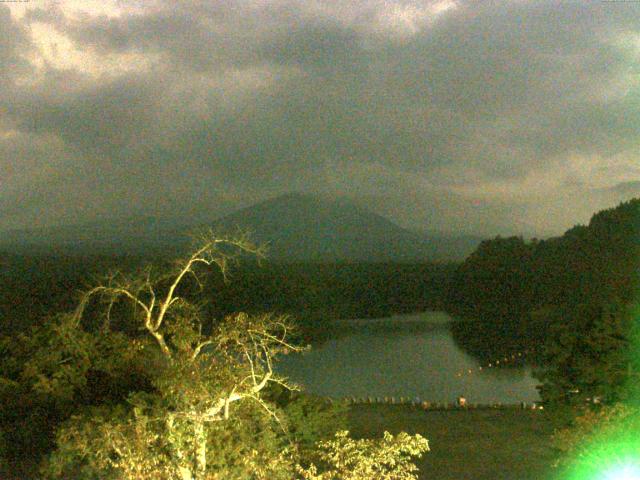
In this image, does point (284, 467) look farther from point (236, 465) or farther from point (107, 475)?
point (107, 475)

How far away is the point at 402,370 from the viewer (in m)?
28.3

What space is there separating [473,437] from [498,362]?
1978cm

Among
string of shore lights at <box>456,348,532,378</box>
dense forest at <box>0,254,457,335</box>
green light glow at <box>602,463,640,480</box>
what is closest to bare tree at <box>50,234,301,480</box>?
dense forest at <box>0,254,457,335</box>

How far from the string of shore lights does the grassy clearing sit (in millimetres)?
13687

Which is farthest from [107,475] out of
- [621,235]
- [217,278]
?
[621,235]

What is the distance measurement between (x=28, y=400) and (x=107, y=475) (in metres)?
2.79

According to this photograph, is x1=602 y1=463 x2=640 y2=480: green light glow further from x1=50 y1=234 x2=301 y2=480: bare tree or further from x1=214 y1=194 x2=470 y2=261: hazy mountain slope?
x1=214 y1=194 x2=470 y2=261: hazy mountain slope

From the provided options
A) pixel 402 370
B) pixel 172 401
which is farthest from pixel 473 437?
pixel 402 370

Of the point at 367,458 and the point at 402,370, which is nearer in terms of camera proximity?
the point at 367,458

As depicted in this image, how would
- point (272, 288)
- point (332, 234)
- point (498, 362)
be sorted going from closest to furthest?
point (498, 362), point (272, 288), point (332, 234)

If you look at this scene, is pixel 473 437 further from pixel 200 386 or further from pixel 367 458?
pixel 200 386

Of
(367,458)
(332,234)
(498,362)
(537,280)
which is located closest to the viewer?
(367,458)

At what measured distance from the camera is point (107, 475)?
24.4 feet

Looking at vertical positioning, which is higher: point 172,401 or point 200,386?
point 200,386
